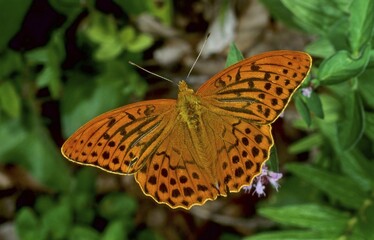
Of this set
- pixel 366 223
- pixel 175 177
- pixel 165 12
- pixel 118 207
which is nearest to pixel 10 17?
pixel 165 12

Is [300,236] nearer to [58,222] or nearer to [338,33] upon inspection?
[338,33]

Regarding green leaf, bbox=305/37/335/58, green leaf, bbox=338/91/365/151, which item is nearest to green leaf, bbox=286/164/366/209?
green leaf, bbox=338/91/365/151

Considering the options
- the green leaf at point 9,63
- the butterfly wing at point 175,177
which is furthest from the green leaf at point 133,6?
the butterfly wing at point 175,177

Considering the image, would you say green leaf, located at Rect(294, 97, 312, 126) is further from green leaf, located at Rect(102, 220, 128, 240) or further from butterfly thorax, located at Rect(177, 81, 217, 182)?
green leaf, located at Rect(102, 220, 128, 240)

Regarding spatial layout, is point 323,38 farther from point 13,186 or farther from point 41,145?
point 13,186

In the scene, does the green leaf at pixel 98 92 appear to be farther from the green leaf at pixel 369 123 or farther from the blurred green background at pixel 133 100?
the green leaf at pixel 369 123

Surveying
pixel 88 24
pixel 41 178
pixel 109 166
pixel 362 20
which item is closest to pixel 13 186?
pixel 41 178

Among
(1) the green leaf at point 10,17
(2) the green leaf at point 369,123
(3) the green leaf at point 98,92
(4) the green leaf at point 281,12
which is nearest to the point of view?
(2) the green leaf at point 369,123
